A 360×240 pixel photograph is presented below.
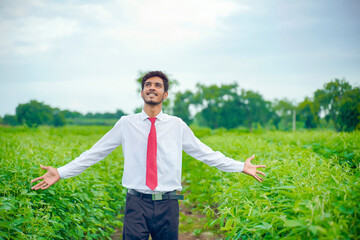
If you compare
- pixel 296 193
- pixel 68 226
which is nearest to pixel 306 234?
pixel 296 193

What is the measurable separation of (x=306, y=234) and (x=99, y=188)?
3.41 m

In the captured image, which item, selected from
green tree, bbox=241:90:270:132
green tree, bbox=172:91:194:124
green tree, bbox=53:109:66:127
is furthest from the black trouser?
green tree, bbox=241:90:270:132

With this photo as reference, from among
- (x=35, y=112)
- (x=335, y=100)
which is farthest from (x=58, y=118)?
(x=335, y=100)

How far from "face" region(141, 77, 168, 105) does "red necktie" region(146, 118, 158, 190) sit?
0.83ft

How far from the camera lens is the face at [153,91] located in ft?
9.48

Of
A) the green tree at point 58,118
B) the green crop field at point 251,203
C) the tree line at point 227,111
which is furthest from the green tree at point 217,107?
the green crop field at point 251,203

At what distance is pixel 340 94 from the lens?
62.8ft

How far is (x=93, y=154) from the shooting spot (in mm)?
2994

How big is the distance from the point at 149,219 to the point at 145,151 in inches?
25.2

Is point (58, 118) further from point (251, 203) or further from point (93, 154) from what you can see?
point (251, 203)

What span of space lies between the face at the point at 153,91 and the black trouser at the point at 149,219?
0.95m

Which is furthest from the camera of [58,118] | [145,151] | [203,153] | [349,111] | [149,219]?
[58,118]

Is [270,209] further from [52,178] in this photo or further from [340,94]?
[340,94]

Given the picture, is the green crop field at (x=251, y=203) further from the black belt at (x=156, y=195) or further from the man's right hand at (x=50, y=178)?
the black belt at (x=156, y=195)
